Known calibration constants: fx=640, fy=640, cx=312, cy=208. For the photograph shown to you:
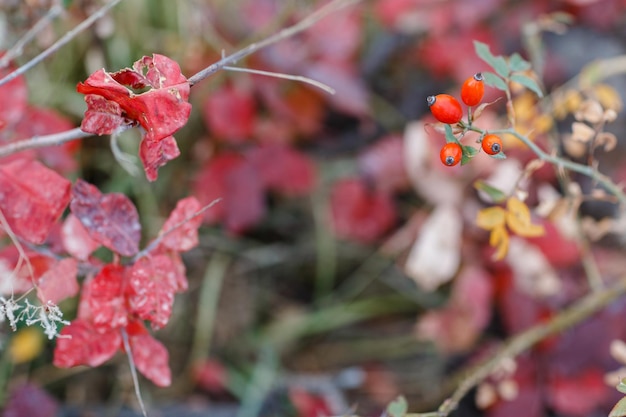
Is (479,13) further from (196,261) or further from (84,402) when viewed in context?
(84,402)


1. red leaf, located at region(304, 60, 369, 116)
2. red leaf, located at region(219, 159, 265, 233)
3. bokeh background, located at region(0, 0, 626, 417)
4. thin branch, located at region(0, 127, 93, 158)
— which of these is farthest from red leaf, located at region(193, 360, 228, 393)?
thin branch, located at region(0, 127, 93, 158)

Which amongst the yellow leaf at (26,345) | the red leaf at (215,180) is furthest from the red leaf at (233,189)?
the yellow leaf at (26,345)

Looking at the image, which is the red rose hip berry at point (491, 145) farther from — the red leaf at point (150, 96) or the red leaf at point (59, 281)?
the red leaf at point (59, 281)

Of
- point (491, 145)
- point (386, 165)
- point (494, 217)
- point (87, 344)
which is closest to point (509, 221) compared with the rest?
point (494, 217)

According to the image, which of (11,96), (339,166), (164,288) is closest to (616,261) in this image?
(339,166)

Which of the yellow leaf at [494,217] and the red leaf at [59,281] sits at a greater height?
the red leaf at [59,281]

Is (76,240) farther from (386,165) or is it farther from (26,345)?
(386,165)
